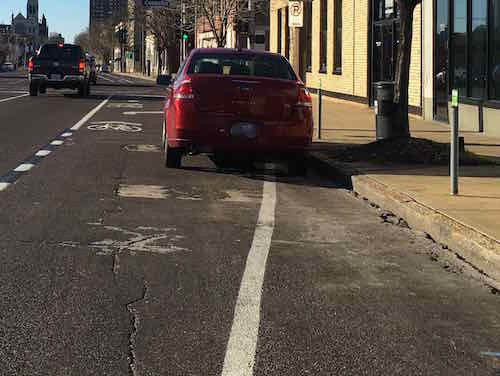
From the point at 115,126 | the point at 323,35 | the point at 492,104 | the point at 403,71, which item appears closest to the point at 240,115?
the point at 403,71

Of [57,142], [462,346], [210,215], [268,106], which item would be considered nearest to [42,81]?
[57,142]

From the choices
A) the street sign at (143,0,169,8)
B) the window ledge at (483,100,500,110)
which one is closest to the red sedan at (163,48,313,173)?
the window ledge at (483,100,500,110)

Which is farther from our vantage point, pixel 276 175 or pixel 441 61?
pixel 441 61

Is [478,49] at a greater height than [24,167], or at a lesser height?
greater

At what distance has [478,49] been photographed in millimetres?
17438

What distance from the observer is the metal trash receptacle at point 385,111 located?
13.9 m

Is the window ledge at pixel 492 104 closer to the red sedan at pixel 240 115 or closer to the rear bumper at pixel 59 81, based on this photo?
the red sedan at pixel 240 115

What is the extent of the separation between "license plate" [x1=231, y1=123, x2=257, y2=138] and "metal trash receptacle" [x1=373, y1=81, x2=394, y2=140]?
3.29m

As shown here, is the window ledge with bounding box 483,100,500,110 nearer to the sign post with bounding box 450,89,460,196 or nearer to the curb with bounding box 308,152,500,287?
the curb with bounding box 308,152,500,287

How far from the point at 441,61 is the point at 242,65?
9194 millimetres

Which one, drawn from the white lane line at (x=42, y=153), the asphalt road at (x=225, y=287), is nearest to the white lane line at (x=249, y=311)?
the asphalt road at (x=225, y=287)

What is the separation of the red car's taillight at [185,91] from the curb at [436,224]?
86.7 inches

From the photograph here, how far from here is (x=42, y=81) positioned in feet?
112

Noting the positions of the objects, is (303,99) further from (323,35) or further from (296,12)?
(323,35)
